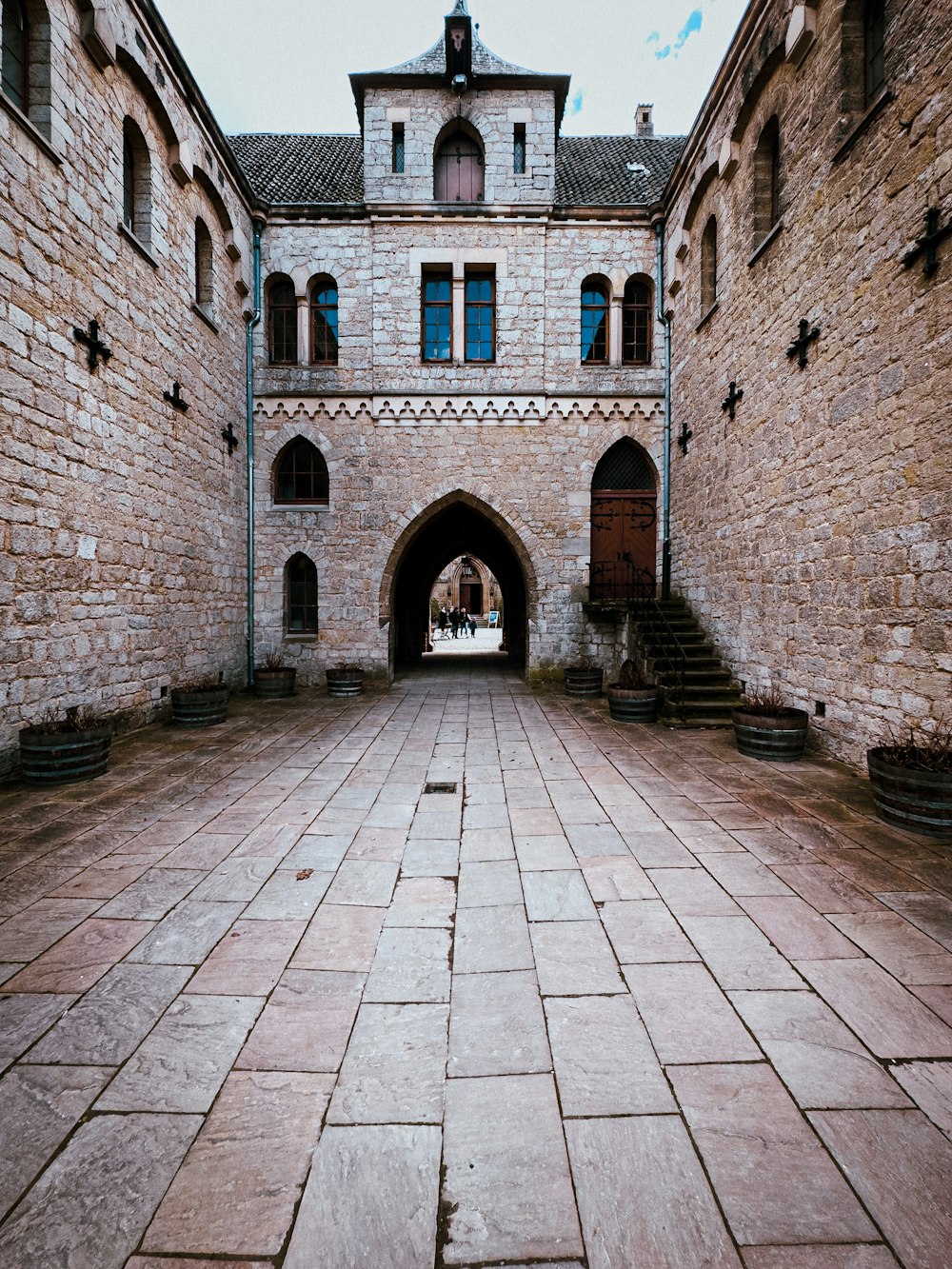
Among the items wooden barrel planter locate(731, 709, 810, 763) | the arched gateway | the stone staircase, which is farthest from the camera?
the arched gateway

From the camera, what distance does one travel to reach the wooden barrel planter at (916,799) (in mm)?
3703

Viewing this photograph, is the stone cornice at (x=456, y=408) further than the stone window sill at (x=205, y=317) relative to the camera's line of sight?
Yes

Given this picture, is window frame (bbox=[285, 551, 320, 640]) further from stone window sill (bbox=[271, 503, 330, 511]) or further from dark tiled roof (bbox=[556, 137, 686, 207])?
dark tiled roof (bbox=[556, 137, 686, 207])

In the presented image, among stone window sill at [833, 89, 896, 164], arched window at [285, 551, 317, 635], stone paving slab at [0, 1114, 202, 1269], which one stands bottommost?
stone paving slab at [0, 1114, 202, 1269]

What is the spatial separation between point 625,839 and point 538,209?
10628 mm

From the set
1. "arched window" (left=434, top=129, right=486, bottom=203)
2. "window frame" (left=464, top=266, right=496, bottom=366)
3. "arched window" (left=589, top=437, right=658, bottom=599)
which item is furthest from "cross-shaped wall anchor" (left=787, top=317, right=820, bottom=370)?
"arched window" (left=434, top=129, right=486, bottom=203)

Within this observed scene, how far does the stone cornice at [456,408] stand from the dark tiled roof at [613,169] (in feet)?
11.0

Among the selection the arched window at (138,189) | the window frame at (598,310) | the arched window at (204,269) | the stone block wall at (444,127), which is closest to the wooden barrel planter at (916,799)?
the window frame at (598,310)

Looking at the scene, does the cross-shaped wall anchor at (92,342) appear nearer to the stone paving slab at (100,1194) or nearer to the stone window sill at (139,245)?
the stone window sill at (139,245)

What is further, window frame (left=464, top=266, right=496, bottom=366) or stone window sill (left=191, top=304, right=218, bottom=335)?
window frame (left=464, top=266, right=496, bottom=366)

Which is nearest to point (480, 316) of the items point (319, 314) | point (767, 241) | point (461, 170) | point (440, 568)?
point (461, 170)

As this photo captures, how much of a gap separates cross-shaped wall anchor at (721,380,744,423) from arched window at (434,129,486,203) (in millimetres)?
6156

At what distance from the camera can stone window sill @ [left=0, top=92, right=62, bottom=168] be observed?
4680mm

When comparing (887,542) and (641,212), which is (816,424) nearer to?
(887,542)
